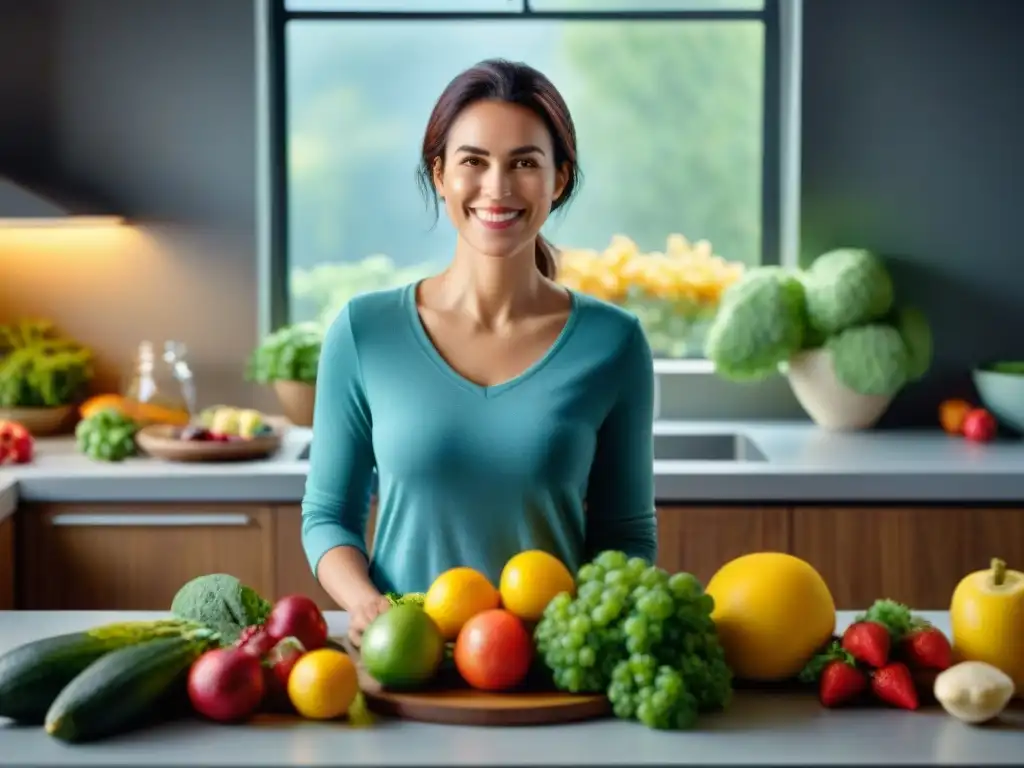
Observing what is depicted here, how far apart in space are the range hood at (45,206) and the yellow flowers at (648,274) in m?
1.15

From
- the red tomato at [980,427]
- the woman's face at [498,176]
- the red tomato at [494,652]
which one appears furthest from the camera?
the red tomato at [980,427]

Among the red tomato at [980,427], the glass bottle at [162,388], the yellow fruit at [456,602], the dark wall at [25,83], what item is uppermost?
the dark wall at [25,83]

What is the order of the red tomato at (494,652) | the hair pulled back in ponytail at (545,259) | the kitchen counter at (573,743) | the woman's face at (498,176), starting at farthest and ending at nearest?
the hair pulled back in ponytail at (545,259) < the woman's face at (498,176) < the red tomato at (494,652) < the kitchen counter at (573,743)

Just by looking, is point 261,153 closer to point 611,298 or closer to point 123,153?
point 123,153

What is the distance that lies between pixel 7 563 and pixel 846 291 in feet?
6.42

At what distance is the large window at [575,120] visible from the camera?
3906 mm

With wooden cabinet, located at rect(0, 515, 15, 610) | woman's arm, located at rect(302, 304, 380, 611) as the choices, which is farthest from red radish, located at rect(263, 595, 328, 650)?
wooden cabinet, located at rect(0, 515, 15, 610)

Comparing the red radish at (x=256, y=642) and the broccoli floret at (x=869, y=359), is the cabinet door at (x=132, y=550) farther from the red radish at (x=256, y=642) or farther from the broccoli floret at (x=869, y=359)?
the red radish at (x=256, y=642)

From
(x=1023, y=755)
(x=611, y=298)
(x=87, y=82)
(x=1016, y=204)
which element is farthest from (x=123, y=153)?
(x=1023, y=755)

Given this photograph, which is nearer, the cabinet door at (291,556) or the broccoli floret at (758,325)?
the cabinet door at (291,556)

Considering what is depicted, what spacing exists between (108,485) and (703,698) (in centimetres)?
190

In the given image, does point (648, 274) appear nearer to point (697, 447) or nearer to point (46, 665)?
point (697, 447)

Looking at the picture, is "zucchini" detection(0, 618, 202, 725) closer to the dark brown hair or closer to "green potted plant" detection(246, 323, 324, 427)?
the dark brown hair

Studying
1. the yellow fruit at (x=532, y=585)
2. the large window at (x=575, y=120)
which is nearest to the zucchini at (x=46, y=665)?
the yellow fruit at (x=532, y=585)
